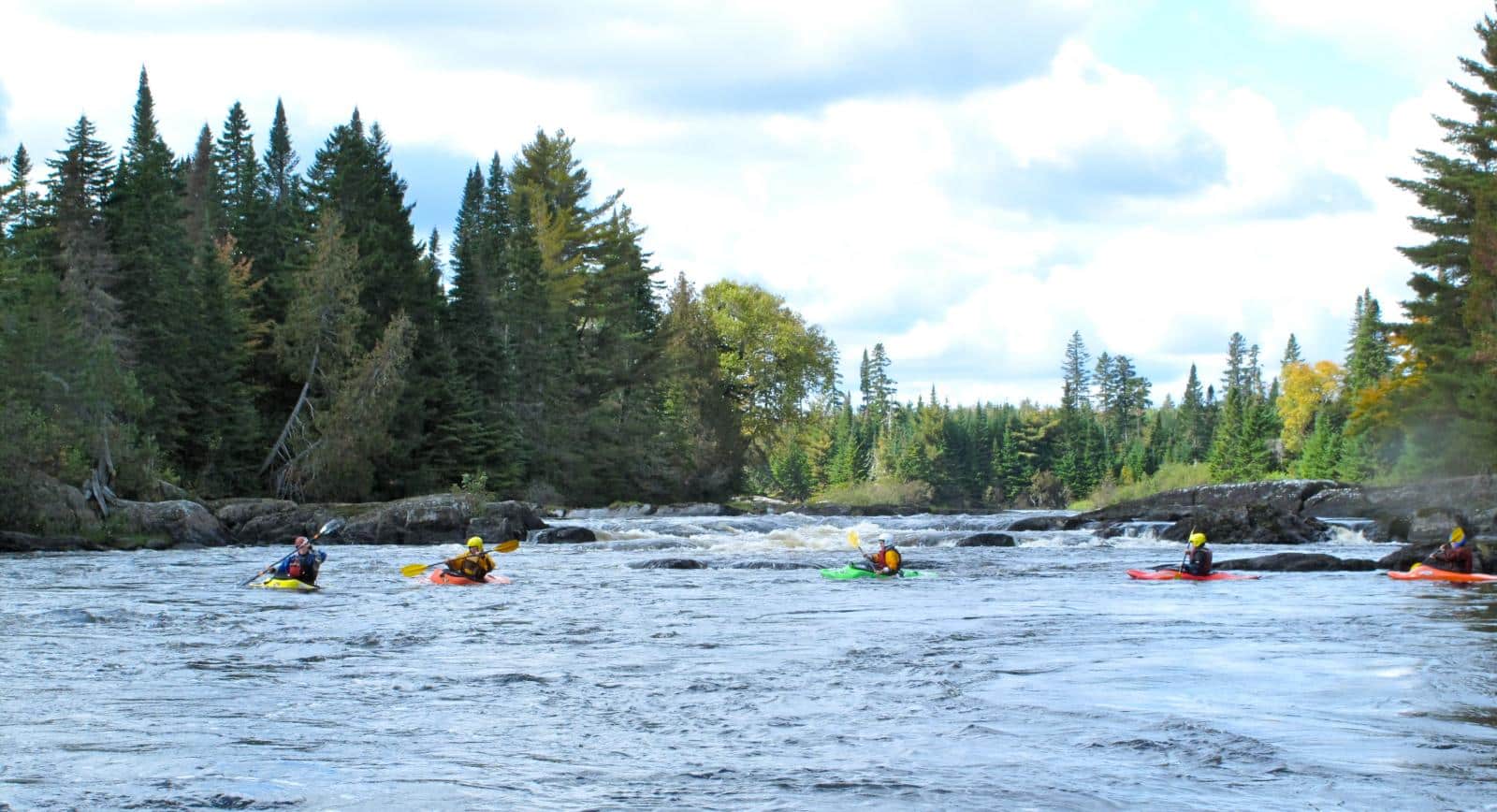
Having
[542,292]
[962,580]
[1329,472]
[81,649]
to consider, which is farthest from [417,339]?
[1329,472]

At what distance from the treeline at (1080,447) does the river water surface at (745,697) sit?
4316 centimetres

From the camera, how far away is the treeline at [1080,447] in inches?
3236

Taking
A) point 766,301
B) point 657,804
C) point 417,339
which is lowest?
point 657,804

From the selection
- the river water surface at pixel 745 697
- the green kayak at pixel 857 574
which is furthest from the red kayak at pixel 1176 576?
the green kayak at pixel 857 574

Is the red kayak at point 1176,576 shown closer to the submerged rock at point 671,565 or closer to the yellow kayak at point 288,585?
the submerged rock at point 671,565

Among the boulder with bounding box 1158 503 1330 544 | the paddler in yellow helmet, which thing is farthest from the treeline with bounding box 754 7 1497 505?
the paddler in yellow helmet

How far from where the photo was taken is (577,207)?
67750 mm

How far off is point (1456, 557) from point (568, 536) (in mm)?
20695

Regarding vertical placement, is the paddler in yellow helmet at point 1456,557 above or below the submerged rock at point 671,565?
above

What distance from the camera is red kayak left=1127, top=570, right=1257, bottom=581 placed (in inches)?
949

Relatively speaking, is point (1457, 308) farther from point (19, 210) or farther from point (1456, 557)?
point (19, 210)

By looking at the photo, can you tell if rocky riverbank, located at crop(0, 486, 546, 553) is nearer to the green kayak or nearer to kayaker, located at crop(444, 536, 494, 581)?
kayaker, located at crop(444, 536, 494, 581)

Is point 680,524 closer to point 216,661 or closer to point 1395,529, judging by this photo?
point 1395,529

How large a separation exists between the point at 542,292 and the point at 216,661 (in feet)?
149
